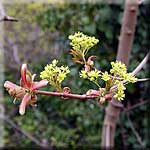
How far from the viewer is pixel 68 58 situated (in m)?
1.95

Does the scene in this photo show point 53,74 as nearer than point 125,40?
Yes

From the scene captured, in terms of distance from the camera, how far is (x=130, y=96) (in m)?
1.77

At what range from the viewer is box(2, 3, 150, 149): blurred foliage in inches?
67.9

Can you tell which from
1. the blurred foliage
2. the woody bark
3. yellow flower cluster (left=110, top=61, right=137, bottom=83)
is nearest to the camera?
yellow flower cluster (left=110, top=61, right=137, bottom=83)

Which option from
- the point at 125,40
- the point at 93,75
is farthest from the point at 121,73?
the point at 125,40

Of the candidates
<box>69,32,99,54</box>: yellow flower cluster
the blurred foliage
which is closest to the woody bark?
A: the blurred foliage

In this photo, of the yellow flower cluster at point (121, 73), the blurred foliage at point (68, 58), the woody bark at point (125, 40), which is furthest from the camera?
the blurred foliage at point (68, 58)

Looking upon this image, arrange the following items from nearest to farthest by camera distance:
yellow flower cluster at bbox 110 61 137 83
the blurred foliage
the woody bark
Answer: yellow flower cluster at bbox 110 61 137 83, the woody bark, the blurred foliage

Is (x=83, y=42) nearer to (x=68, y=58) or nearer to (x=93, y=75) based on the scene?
(x=93, y=75)

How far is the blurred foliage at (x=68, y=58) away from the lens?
1.72 meters

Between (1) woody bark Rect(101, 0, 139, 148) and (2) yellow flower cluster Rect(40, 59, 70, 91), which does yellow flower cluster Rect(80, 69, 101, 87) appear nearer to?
(2) yellow flower cluster Rect(40, 59, 70, 91)

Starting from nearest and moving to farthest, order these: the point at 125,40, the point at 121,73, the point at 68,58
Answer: the point at 121,73 → the point at 125,40 → the point at 68,58

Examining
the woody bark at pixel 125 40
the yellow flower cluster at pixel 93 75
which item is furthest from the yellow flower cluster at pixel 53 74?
the woody bark at pixel 125 40

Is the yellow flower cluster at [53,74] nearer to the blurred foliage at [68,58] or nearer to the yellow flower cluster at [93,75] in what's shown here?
the yellow flower cluster at [93,75]
